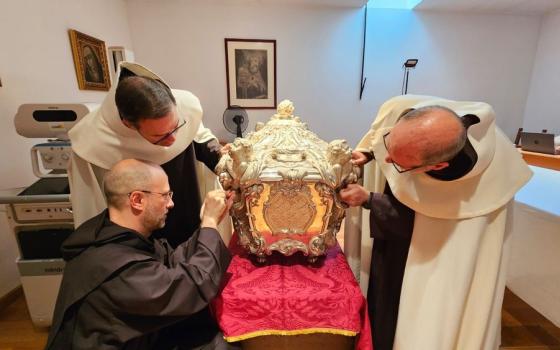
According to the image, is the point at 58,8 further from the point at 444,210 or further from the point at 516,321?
the point at 516,321

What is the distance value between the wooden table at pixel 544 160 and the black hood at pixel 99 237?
2.18 meters

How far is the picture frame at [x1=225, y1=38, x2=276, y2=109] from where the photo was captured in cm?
366

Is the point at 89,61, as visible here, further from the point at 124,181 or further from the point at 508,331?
the point at 508,331

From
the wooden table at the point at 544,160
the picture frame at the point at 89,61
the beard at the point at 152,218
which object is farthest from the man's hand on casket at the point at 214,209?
the picture frame at the point at 89,61

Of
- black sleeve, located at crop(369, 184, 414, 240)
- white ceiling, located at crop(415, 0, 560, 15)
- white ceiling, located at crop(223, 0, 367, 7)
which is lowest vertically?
black sleeve, located at crop(369, 184, 414, 240)

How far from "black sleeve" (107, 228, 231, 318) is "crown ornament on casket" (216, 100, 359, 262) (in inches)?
10.1

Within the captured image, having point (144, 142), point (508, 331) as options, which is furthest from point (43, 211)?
point (508, 331)

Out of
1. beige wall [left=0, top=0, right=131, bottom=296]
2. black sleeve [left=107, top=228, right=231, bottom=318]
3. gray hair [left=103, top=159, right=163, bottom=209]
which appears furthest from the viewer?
beige wall [left=0, top=0, right=131, bottom=296]

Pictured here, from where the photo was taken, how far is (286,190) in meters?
1.16

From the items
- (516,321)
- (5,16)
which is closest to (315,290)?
(516,321)

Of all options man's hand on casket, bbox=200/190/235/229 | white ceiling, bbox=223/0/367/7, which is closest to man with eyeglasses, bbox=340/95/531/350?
man's hand on casket, bbox=200/190/235/229

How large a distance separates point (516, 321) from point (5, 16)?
4336 mm

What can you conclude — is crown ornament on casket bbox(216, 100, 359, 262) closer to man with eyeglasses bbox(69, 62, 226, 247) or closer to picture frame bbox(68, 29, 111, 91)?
man with eyeglasses bbox(69, 62, 226, 247)

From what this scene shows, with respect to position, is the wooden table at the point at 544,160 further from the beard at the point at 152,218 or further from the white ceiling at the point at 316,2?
the white ceiling at the point at 316,2
